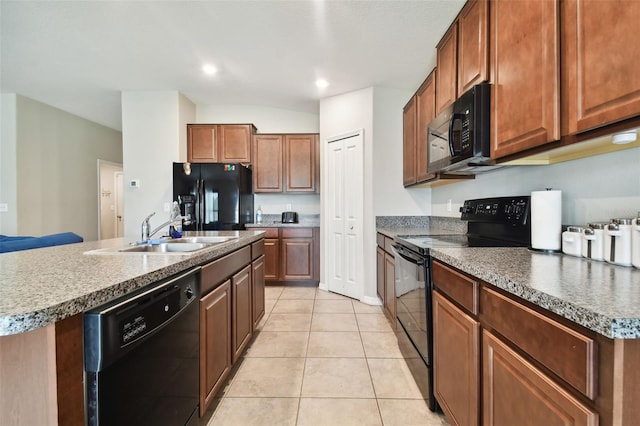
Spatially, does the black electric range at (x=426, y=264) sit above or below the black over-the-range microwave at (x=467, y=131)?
below

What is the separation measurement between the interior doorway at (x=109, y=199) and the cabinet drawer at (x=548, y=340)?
6.48 metres

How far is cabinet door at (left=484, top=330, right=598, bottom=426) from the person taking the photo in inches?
25.9

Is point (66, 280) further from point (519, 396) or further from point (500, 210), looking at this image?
point (500, 210)

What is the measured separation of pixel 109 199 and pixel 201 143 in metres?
3.36

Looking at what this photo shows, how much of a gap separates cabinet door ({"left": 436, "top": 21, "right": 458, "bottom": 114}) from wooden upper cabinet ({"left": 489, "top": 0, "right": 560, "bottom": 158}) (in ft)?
1.37

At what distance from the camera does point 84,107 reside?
14.4 feet

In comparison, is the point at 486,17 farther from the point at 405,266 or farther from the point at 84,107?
the point at 84,107

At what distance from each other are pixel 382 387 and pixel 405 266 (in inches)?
30.5

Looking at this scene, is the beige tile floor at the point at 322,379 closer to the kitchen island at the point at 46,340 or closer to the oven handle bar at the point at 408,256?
the oven handle bar at the point at 408,256

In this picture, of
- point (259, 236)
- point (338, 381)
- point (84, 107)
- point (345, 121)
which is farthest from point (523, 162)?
point (84, 107)

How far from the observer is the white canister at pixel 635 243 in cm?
92

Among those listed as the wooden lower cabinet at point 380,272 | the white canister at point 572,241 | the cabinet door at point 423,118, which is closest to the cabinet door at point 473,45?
the cabinet door at point 423,118

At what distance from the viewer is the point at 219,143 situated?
4.20 m

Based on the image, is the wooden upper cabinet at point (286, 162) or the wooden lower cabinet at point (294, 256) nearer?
the wooden lower cabinet at point (294, 256)
